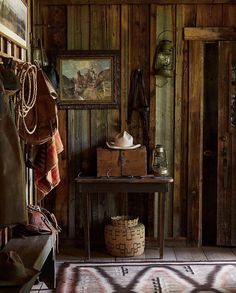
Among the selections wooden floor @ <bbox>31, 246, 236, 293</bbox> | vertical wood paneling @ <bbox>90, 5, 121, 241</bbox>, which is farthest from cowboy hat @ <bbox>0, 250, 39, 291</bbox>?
vertical wood paneling @ <bbox>90, 5, 121, 241</bbox>

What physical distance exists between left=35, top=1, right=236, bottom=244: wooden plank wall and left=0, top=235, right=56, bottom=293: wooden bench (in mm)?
1415

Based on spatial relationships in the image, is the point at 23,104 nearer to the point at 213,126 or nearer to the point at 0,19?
the point at 0,19

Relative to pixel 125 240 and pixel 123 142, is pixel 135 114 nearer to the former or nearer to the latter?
pixel 123 142

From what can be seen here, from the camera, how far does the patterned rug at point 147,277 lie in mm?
3768

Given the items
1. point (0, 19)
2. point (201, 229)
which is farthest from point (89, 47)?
point (201, 229)

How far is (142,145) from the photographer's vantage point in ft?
16.4

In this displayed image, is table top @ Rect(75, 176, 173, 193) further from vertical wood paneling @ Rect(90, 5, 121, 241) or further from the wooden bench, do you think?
the wooden bench

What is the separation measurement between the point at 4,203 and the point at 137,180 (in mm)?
2386

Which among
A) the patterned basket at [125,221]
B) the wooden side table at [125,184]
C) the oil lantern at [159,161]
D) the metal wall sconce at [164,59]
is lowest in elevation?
the patterned basket at [125,221]

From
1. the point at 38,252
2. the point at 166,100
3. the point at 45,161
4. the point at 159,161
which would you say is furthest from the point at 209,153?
the point at 38,252

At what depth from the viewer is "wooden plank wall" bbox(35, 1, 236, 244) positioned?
16.1 ft

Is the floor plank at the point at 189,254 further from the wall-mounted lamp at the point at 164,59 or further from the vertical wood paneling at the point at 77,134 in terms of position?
the wall-mounted lamp at the point at 164,59

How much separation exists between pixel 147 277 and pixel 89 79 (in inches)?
80.1

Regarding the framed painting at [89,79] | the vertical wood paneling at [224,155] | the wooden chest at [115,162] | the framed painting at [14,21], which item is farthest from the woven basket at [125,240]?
the framed painting at [14,21]
